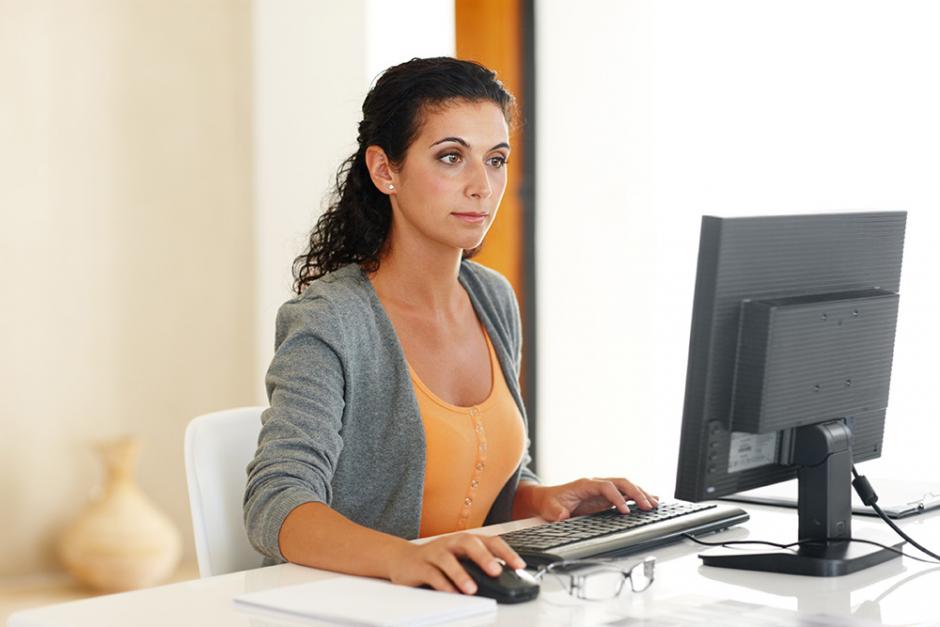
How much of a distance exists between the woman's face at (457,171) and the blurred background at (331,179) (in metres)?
1.77

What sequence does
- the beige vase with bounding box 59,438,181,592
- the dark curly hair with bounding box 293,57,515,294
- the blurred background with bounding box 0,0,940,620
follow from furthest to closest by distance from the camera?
the beige vase with bounding box 59,438,181,592
the blurred background with bounding box 0,0,940,620
the dark curly hair with bounding box 293,57,515,294

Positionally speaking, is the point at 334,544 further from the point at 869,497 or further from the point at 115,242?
the point at 115,242

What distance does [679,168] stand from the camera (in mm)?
3652

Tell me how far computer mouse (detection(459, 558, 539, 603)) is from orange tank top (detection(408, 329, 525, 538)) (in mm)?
587

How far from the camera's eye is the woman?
1646mm

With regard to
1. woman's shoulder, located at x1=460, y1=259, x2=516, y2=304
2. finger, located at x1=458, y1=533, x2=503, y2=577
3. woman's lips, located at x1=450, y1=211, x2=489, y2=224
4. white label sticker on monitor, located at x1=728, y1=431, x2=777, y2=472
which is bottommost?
finger, located at x1=458, y1=533, x2=503, y2=577

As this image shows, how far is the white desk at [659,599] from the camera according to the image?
1171 mm

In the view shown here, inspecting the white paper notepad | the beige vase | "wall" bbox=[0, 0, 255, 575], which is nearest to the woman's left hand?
the white paper notepad

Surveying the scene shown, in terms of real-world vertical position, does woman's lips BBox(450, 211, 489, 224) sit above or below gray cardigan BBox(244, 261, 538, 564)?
above

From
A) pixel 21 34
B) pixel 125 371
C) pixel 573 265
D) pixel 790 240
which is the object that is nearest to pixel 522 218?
pixel 573 265

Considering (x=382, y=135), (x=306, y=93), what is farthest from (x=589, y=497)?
(x=306, y=93)

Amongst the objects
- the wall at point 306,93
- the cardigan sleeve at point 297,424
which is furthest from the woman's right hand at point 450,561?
the wall at point 306,93

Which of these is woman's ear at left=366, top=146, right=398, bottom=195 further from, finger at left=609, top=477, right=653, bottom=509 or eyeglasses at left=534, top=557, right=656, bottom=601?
eyeglasses at left=534, top=557, right=656, bottom=601

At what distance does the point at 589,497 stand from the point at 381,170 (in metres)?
0.63
